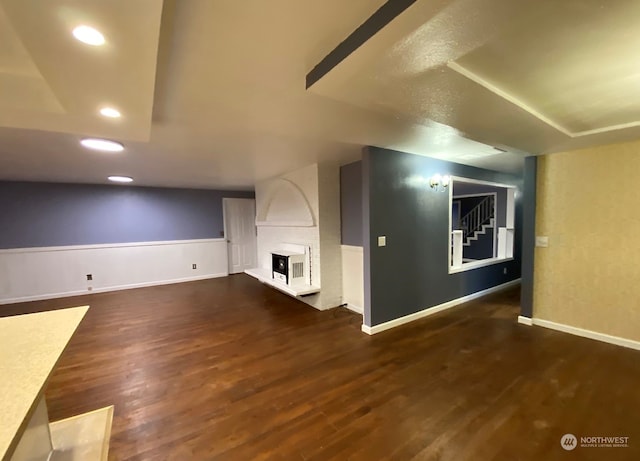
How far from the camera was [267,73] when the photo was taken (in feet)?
5.16

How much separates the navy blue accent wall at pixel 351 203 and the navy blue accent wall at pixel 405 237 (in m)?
0.63

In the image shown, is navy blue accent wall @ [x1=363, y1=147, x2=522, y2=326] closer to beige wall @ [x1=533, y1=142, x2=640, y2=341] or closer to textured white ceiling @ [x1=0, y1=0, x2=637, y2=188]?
textured white ceiling @ [x1=0, y1=0, x2=637, y2=188]

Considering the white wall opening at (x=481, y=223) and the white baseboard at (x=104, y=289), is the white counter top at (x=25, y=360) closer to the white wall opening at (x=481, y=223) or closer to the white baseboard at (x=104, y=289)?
the white wall opening at (x=481, y=223)

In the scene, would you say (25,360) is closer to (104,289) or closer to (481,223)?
(104,289)

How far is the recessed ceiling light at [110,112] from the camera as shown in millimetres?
1784

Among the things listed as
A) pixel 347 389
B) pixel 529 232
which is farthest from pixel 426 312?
pixel 347 389

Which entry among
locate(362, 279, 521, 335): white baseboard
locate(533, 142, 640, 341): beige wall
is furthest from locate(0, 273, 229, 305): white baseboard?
locate(533, 142, 640, 341): beige wall

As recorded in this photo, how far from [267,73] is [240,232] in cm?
630

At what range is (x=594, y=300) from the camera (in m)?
3.22

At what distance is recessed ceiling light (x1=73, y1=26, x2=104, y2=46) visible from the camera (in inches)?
39.5

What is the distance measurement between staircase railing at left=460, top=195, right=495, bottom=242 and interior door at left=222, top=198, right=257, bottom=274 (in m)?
6.22

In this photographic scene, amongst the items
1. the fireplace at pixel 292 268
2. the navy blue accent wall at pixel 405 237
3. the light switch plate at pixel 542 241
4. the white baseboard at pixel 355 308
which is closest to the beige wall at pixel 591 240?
the light switch plate at pixel 542 241

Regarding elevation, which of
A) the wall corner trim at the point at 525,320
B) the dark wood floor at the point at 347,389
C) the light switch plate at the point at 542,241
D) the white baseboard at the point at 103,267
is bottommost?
the dark wood floor at the point at 347,389

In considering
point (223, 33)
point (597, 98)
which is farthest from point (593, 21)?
point (223, 33)
